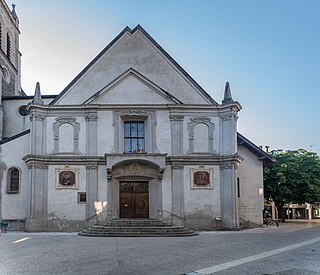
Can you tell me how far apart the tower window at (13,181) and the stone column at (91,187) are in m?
4.73

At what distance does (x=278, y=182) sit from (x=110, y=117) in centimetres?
2027

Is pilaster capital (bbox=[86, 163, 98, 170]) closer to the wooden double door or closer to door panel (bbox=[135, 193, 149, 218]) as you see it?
the wooden double door

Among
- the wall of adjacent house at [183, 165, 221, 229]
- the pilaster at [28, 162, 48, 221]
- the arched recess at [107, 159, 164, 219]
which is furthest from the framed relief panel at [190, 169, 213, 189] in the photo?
the pilaster at [28, 162, 48, 221]

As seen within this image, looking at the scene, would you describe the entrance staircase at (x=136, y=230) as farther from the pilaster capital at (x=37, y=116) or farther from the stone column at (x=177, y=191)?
the pilaster capital at (x=37, y=116)

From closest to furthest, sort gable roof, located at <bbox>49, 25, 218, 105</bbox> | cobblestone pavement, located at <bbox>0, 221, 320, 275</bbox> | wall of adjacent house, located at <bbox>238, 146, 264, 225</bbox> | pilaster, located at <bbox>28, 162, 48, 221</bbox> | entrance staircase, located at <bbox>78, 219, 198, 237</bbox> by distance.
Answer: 1. cobblestone pavement, located at <bbox>0, 221, 320, 275</bbox>
2. entrance staircase, located at <bbox>78, 219, 198, 237</bbox>
3. pilaster, located at <bbox>28, 162, 48, 221</bbox>
4. gable roof, located at <bbox>49, 25, 218, 105</bbox>
5. wall of adjacent house, located at <bbox>238, 146, 264, 225</bbox>

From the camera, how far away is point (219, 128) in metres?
27.1

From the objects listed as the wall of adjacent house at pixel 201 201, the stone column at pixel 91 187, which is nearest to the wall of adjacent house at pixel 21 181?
the stone column at pixel 91 187

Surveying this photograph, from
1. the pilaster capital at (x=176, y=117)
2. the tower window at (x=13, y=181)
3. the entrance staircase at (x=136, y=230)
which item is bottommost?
the entrance staircase at (x=136, y=230)

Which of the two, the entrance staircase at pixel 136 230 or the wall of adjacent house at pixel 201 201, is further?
the wall of adjacent house at pixel 201 201

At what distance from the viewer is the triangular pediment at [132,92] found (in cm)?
2697

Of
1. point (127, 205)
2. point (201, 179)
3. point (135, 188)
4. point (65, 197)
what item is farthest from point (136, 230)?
point (201, 179)

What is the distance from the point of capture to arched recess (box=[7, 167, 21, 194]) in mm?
26500

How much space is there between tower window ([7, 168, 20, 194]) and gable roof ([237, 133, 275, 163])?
51.2 ft

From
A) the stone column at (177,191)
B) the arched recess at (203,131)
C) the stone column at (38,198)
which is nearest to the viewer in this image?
the stone column at (38,198)
